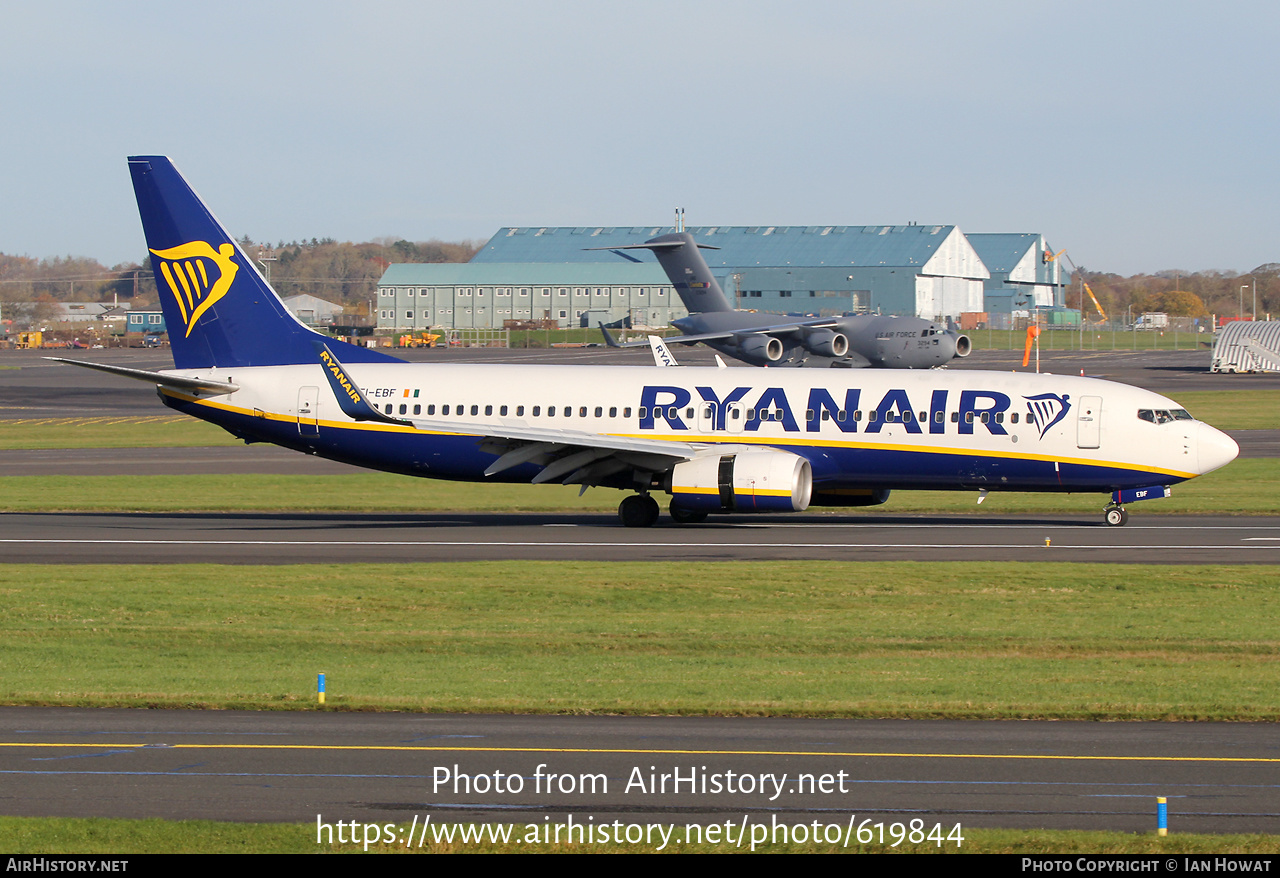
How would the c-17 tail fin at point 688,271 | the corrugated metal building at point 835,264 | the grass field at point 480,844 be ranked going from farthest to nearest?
the corrugated metal building at point 835,264 < the c-17 tail fin at point 688,271 < the grass field at point 480,844

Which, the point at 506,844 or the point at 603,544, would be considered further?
the point at 603,544

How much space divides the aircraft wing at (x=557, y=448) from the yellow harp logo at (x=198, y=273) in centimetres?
500

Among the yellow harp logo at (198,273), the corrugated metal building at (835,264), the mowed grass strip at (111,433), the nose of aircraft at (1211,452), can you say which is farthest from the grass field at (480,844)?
the corrugated metal building at (835,264)

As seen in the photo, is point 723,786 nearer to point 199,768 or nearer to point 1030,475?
point 199,768

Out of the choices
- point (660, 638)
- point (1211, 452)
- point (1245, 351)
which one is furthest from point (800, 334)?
point (660, 638)

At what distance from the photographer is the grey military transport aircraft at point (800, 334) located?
81875mm

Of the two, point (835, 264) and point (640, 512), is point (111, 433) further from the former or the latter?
point (835, 264)

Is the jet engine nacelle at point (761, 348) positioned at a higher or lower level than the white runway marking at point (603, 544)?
higher

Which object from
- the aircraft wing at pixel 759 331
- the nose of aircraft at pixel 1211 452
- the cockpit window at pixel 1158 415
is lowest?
the nose of aircraft at pixel 1211 452

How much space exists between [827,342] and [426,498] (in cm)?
4451

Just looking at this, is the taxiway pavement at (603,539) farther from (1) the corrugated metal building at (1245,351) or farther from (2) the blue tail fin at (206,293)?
(1) the corrugated metal building at (1245,351)

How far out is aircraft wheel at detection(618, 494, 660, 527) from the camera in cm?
A: 3706

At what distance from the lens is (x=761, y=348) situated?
81688 mm

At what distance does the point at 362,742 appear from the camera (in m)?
15.8
